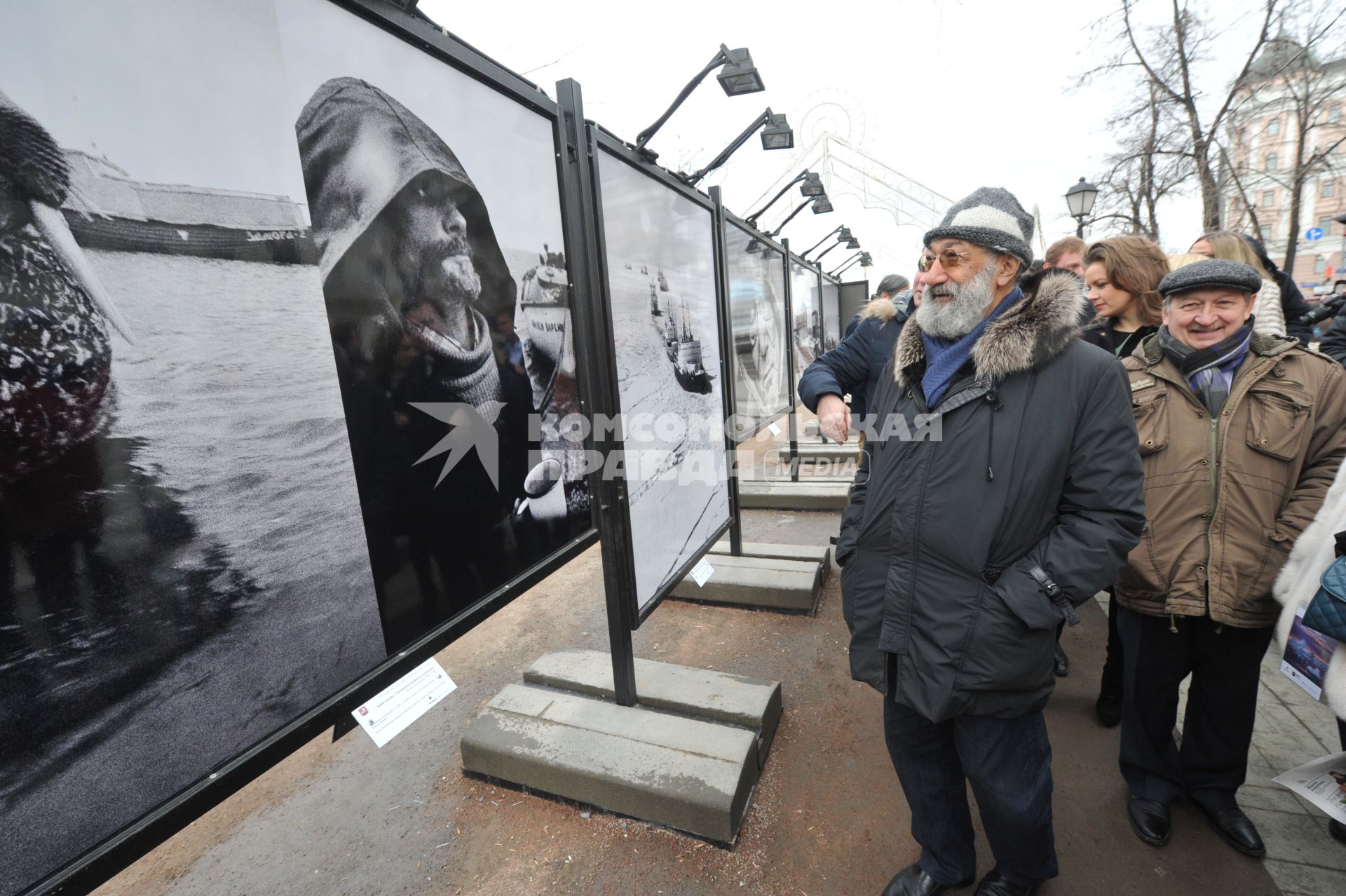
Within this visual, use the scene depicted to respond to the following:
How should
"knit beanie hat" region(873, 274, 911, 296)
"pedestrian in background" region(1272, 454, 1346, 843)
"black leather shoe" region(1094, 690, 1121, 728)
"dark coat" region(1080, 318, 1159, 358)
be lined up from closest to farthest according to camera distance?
"pedestrian in background" region(1272, 454, 1346, 843) → "dark coat" region(1080, 318, 1159, 358) → "black leather shoe" region(1094, 690, 1121, 728) → "knit beanie hat" region(873, 274, 911, 296)

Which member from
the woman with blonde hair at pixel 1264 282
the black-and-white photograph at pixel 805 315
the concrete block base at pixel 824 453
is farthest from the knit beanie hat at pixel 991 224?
the concrete block base at pixel 824 453

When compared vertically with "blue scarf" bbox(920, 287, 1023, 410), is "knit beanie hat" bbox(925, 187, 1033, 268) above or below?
above

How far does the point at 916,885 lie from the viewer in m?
1.89

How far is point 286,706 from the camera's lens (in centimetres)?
126

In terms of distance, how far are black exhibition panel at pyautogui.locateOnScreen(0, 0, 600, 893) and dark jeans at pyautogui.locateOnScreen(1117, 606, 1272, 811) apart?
2.45m

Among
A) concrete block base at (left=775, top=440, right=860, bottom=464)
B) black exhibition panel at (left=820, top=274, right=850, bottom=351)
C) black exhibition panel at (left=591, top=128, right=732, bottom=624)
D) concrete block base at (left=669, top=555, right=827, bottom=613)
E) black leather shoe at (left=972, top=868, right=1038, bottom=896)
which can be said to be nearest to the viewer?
black leather shoe at (left=972, top=868, right=1038, bottom=896)

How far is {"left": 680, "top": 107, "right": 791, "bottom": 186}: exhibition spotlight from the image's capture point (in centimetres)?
335

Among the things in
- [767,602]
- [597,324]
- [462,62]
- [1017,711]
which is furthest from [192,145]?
[767,602]

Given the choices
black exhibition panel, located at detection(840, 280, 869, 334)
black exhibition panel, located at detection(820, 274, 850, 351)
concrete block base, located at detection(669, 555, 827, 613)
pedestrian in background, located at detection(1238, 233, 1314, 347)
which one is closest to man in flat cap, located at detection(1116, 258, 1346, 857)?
pedestrian in background, located at detection(1238, 233, 1314, 347)

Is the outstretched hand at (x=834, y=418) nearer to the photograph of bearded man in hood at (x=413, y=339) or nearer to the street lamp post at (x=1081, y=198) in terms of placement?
the photograph of bearded man in hood at (x=413, y=339)

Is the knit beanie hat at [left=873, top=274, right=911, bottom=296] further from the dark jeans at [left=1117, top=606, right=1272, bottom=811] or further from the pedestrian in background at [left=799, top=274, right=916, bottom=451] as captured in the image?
the dark jeans at [left=1117, top=606, right=1272, bottom=811]

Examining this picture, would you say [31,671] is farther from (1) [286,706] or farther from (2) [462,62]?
(2) [462,62]

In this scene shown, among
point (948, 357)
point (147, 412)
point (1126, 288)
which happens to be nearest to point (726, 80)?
point (1126, 288)

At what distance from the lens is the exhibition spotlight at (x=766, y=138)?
3.35 meters
